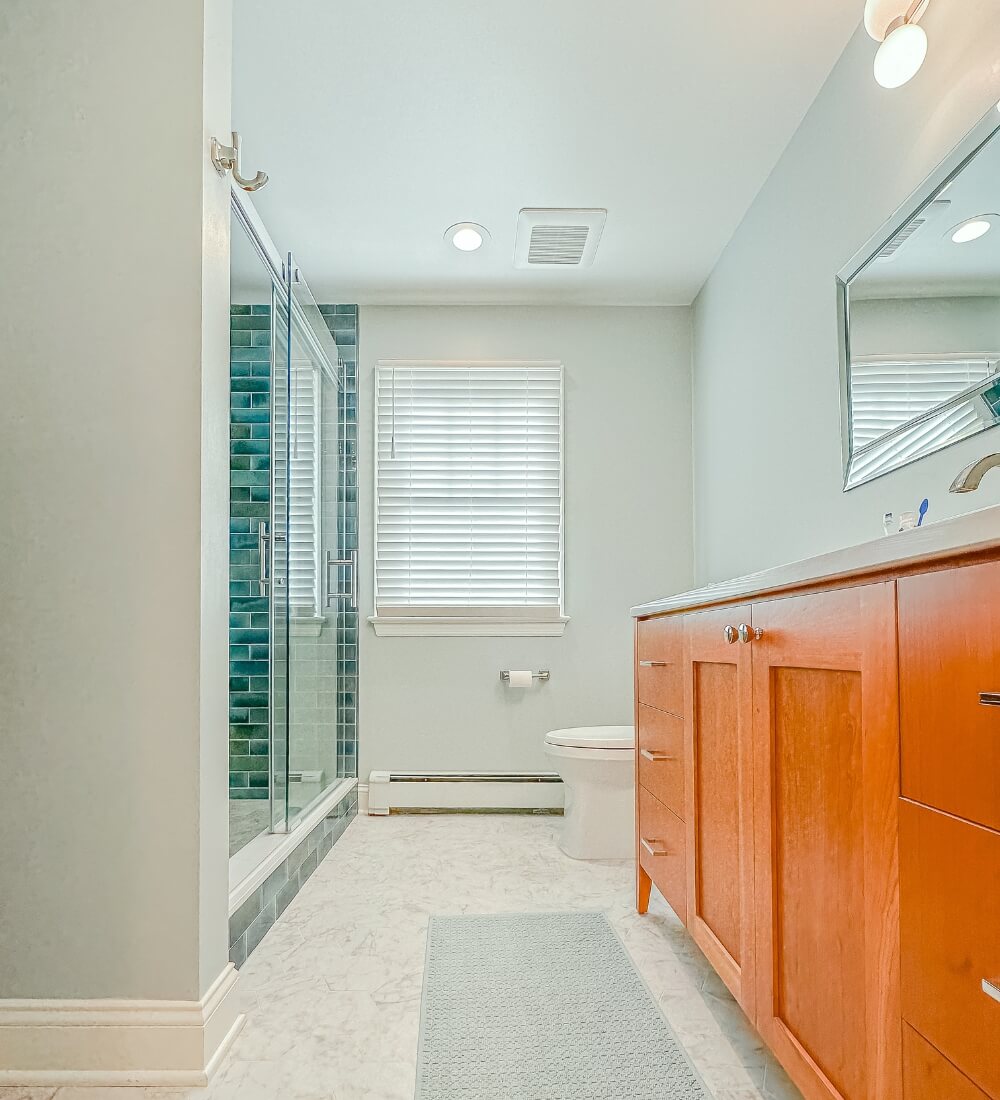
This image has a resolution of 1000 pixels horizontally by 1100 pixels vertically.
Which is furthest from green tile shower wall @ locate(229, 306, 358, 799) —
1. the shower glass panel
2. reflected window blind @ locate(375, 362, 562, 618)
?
reflected window blind @ locate(375, 362, 562, 618)

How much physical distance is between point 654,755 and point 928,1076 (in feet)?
4.35

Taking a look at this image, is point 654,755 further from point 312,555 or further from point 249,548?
point 312,555

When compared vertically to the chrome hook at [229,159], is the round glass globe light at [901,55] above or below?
above

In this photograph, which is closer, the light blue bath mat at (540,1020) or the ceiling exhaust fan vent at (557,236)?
the light blue bath mat at (540,1020)

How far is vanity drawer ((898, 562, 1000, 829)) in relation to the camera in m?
0.78

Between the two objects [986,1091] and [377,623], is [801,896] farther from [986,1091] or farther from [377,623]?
[377,623]

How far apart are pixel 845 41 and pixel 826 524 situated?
124cm

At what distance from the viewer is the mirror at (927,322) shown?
1637mm

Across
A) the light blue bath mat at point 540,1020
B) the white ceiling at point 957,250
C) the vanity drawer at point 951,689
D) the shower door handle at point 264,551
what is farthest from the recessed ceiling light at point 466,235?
the vanity drawer at point 951,689

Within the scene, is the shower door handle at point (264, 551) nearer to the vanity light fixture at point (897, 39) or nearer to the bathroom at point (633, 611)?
the bathroom at point (633, 611)

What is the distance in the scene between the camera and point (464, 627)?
12.4 feet

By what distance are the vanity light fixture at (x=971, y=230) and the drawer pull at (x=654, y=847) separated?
1466 millimetres

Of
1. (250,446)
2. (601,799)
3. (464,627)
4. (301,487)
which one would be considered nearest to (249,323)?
(250,446)

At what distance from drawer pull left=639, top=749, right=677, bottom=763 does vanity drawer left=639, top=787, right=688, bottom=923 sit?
9 centimetres
